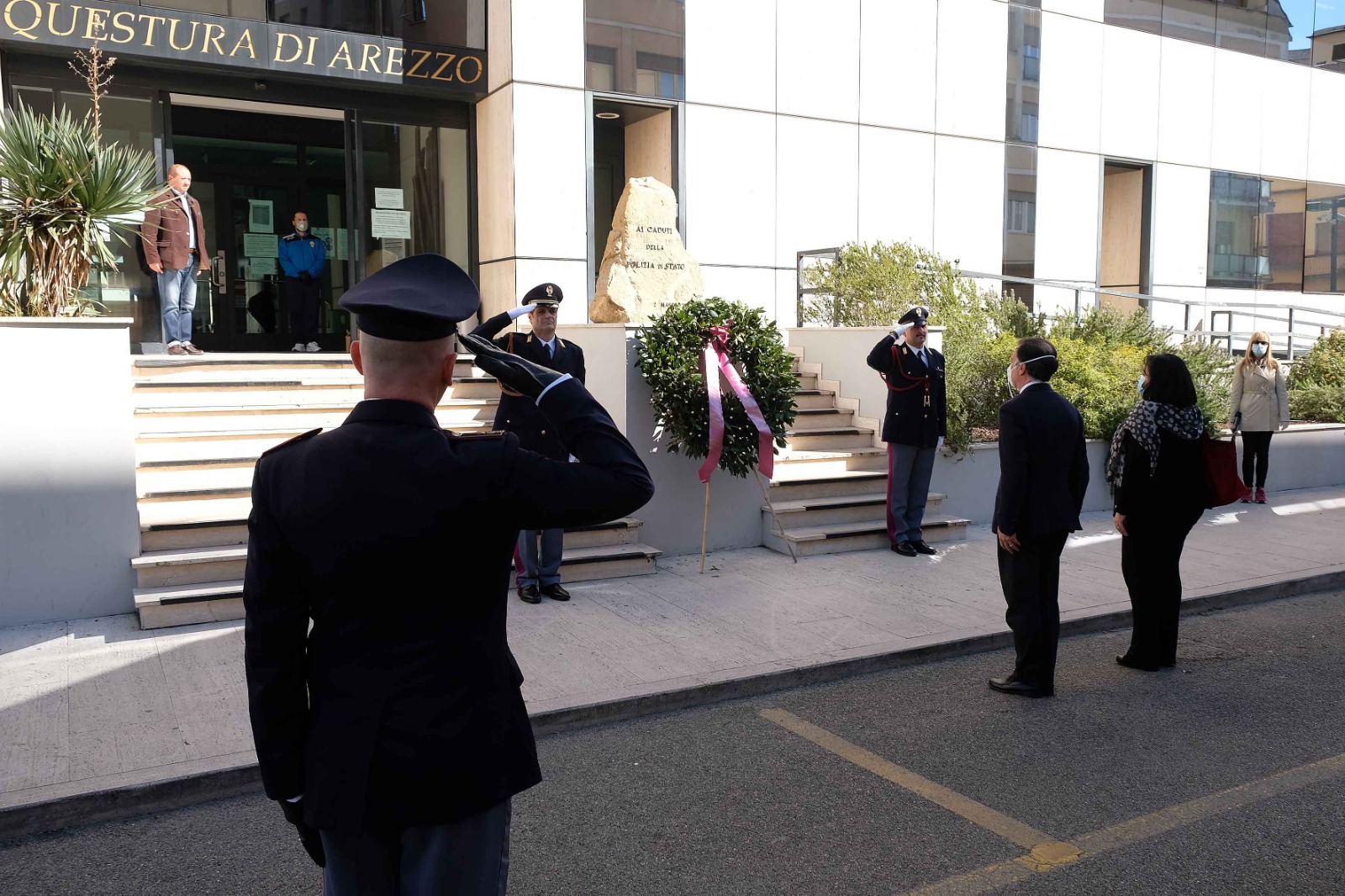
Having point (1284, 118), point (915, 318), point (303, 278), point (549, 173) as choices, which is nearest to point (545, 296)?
point (915, 318)

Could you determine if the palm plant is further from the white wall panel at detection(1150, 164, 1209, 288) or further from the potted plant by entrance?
the white wall panel at detection(1150, 164, 1209, 288)

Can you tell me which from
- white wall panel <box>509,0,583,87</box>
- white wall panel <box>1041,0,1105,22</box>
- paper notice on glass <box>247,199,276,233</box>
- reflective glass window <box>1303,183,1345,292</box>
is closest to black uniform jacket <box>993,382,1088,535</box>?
white wall panel <box>509,0,583,87</box>

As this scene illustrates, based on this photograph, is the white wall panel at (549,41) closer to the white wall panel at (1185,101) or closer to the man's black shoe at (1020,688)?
the man's black shoe at (1020,688)

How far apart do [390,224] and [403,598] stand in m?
12.1

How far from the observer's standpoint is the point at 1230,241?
63.3 ft

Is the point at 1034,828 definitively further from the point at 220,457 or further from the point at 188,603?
the point at 220,457

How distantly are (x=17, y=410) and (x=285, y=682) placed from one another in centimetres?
581

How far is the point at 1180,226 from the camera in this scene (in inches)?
727

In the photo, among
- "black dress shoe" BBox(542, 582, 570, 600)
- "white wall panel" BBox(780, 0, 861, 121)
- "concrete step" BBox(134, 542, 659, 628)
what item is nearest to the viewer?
"concrete step" BBox(134, 542, 659, 628)

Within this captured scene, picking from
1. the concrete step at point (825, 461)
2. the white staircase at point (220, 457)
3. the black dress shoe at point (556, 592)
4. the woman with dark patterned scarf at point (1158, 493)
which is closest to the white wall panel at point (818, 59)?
the concrete step at point (825, 461)

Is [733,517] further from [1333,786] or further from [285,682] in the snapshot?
[285,682]

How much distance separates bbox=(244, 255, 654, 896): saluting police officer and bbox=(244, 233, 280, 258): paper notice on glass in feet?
44.1

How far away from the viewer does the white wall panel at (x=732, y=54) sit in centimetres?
1352

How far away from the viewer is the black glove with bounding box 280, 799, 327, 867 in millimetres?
2262
